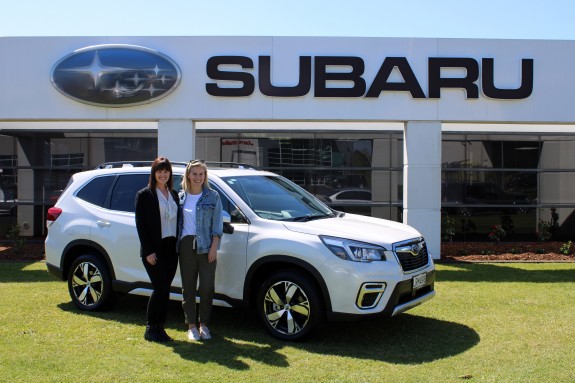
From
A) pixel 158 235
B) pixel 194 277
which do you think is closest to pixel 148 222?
pixel 158 235

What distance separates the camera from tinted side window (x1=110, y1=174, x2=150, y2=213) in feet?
23.9

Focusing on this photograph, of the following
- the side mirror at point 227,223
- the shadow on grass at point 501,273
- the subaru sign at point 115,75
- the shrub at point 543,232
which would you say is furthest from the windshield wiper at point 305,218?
the shrub at point 543,232

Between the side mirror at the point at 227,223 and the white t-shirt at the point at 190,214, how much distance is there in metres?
0.42

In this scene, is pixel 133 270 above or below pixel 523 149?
below

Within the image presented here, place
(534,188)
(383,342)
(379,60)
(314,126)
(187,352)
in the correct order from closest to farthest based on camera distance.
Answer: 1. (187,352)
2. (383,342)
3. (379,60)
4. (314,126)
5. (534,188)

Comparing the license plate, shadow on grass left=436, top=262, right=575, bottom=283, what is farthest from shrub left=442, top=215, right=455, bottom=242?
the license plate

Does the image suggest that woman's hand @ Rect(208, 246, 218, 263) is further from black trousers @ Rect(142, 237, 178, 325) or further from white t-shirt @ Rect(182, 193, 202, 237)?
black trousers @ Rect(142, 237, 178, 325)

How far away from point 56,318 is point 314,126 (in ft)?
30.5

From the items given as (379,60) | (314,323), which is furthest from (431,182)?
(314,323)

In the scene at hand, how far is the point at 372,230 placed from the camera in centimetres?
632

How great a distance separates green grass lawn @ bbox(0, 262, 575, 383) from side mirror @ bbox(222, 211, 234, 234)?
1.13 metres

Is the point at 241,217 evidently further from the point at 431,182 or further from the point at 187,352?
the point at 431,182

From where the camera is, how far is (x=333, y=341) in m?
6.13

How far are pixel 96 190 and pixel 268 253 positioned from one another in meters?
2.78
